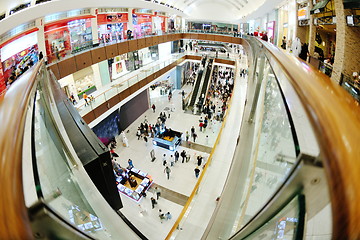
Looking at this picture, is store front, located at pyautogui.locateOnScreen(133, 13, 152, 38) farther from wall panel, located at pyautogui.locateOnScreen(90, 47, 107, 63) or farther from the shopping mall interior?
wall panel, located at pyautogui.locateOnScreen(90, 47, 107, 63)

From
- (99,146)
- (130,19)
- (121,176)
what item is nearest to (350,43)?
(99,146)

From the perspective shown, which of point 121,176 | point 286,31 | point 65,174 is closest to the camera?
point 65,174

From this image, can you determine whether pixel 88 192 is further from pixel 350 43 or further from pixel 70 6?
pixel 70 6

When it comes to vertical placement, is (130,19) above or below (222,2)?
below

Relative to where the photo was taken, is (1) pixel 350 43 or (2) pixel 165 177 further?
(2) pixel 165 177

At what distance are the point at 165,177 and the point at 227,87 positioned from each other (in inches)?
603

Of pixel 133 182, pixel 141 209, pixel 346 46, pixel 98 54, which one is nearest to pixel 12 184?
pixel 346 46

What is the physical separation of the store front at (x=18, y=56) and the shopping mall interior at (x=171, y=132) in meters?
0.08

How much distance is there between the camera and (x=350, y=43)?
880 centimetres

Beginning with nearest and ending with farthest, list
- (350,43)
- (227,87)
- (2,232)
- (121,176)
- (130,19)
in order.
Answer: (2,232) → (350,43) → (121,176) → (130,19) → (227,87)

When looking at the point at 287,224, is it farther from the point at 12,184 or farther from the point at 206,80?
the point at 206,80

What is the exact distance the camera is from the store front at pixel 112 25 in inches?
782

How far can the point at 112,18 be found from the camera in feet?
70.2

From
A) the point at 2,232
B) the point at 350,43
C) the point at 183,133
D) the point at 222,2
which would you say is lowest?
the point at 183,133
